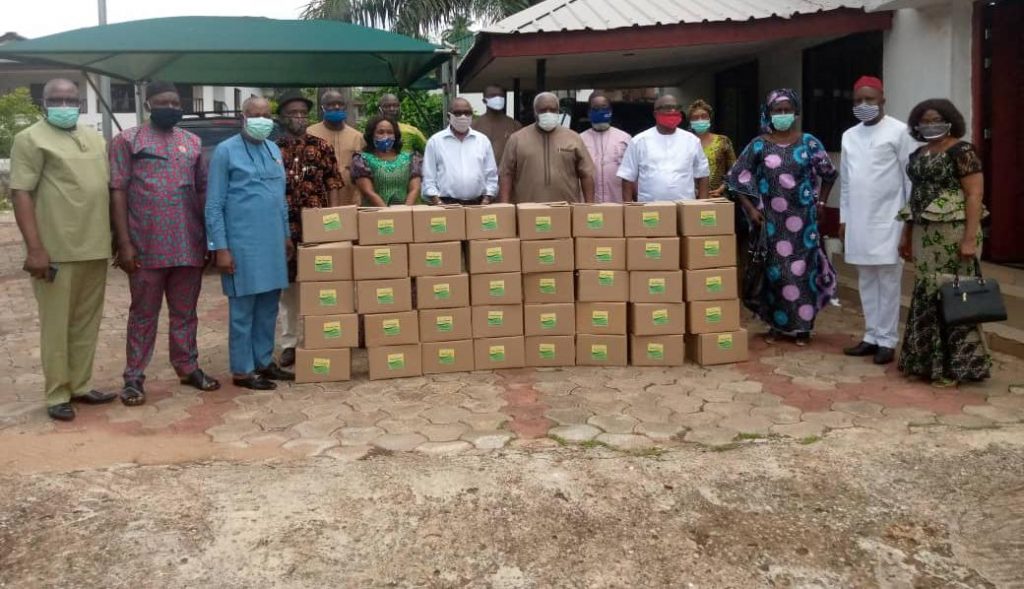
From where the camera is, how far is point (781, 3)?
829 centimetres

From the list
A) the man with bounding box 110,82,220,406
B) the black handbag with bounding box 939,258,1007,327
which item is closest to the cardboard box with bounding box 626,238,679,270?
the black handbag with bounding box 939,258,1007,327

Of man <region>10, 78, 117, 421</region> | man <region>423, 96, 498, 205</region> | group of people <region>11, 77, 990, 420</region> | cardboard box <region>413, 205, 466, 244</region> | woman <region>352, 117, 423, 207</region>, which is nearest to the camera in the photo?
man <region>10, 78, 117, 421</region>

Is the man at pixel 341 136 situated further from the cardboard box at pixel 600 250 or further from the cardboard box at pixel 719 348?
the cardboard box at pixel 719 348

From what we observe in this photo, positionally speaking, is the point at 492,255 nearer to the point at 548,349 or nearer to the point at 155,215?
the point at 548,349

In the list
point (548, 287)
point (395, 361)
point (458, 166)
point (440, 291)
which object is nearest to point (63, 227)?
point (395, 361)

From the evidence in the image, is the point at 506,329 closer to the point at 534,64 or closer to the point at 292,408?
the point at 292,408

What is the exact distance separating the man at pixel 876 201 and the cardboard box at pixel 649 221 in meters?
1.17

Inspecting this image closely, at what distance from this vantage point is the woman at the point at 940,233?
5.03 metres

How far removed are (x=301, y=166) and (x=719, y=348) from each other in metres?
2.87

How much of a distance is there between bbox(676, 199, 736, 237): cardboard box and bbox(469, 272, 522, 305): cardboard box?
42.9 inches

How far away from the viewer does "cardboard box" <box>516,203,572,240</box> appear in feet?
18.4

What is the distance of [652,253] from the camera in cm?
567

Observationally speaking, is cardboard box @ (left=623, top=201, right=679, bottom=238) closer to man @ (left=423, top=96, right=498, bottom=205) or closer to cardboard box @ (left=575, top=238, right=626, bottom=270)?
cardboard box @ (left=575, top=238, right=626, bottom=270)

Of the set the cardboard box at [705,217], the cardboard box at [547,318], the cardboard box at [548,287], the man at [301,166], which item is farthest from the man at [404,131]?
the cardboard box at [705,217]
